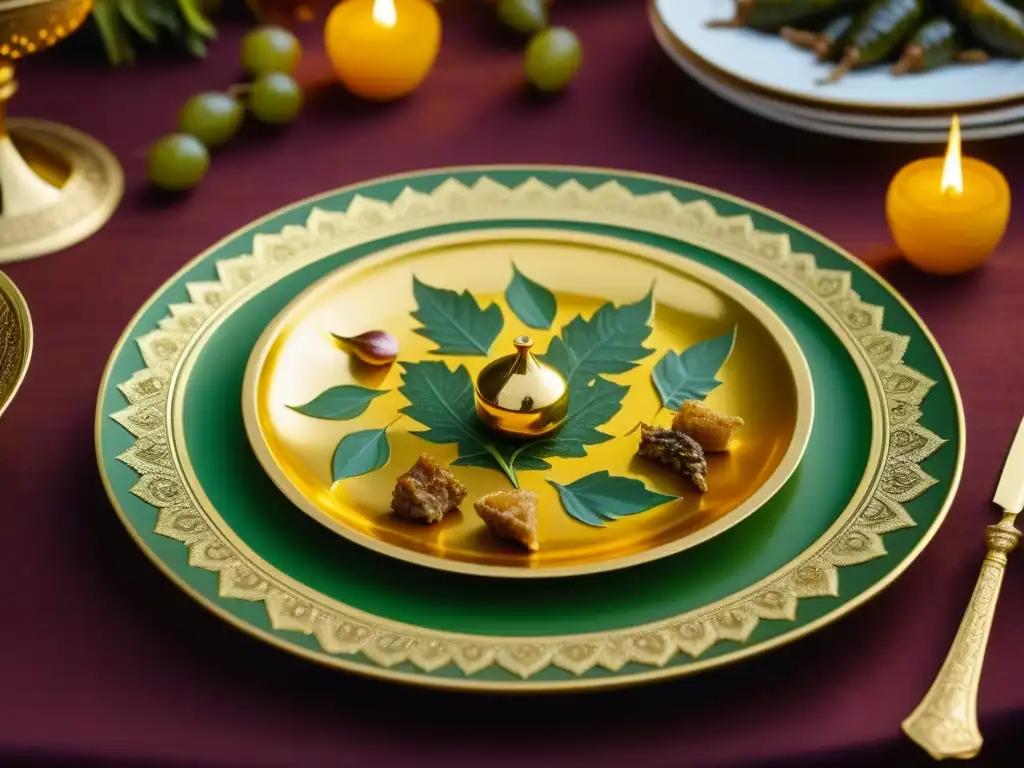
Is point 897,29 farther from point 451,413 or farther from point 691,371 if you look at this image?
point 451,413

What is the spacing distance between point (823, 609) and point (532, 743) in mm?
141

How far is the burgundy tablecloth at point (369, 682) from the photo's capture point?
514 millimetres

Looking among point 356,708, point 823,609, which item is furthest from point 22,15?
point 823,609

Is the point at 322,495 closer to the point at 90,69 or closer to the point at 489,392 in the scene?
the point at 489,392

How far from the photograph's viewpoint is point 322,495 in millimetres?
612

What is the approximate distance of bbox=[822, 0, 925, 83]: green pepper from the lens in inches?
36.6

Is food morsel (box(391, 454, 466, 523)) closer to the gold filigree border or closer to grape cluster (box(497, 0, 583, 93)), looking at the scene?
the gold filigree border

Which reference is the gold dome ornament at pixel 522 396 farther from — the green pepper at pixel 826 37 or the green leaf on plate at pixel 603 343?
the green pepper at pixel 826 37

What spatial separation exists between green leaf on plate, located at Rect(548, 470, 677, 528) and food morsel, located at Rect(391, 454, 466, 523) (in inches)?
2.2

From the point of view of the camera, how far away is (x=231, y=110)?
926 mm

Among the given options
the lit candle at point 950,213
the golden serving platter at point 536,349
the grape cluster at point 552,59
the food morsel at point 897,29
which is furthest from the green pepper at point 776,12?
the golden serving platter at point 536,349

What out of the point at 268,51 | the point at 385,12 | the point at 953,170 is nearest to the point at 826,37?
the point at 953,170

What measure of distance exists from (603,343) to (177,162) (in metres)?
0.37

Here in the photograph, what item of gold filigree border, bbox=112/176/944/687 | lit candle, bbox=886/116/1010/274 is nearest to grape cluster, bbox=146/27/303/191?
gold filigree border, bbox=112/176/944/687
